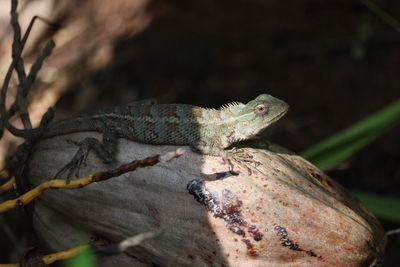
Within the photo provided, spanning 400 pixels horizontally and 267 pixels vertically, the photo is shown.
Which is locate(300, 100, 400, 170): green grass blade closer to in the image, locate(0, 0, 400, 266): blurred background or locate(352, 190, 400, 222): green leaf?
locate(352, 190, 400, 222): green leaf

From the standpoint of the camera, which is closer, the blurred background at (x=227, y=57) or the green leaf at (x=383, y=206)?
the green leaf at (x=383, y=206)

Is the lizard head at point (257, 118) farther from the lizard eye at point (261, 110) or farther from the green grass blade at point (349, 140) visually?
the green grass blade at point (349, 140)

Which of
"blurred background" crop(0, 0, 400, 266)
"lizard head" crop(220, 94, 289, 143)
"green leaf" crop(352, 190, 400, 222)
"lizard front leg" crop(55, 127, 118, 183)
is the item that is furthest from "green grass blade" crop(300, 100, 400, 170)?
"blurred background" crop(0, 0, 400, 266)

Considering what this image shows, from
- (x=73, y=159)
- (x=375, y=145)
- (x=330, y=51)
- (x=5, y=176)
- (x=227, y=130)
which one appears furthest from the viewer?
(x=330, y=51)

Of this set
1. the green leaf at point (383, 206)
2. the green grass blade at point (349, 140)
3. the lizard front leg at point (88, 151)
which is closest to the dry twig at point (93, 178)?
the lizard front leg at point (88, 151)

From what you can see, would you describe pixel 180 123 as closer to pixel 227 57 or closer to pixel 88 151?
pixel 88 151

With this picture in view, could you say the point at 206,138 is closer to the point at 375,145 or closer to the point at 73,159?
the point at 73,159

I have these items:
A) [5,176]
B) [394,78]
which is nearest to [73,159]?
[5,176]

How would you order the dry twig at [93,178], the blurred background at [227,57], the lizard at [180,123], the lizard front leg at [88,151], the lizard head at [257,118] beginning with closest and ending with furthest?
1. the dry twig at [93,178]
2. the lizard front leg at [88,151]
3. the lizard at [180,123]
4. the lizard head at [257,118]
5. the blurred background at [227,57]
